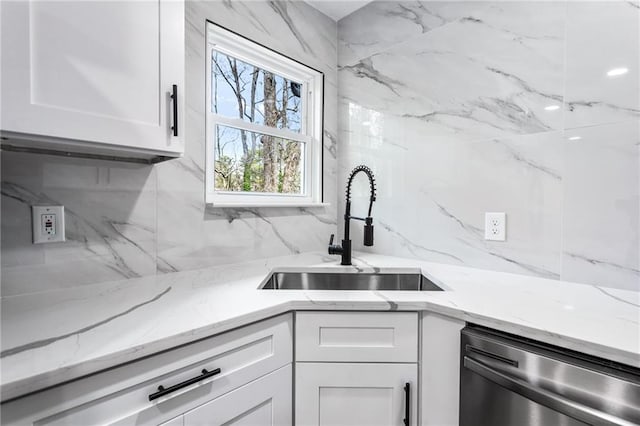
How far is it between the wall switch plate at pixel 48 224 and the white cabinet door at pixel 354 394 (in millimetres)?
915

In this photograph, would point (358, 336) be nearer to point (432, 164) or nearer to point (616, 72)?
point (432, 164)

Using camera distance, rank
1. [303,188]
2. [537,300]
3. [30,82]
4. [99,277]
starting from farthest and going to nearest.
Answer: [303,188]
[99,277]
[537,300]
[30,82]

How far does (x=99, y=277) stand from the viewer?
1175 mm

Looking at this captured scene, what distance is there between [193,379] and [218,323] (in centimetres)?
15

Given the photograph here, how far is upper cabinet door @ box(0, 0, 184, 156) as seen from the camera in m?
0.76

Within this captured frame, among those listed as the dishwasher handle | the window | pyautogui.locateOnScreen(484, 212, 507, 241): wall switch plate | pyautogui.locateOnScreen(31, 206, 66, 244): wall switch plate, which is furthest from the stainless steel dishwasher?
pyautogui.locateOnScreen(31, 206, 66, 244): wall switch plate

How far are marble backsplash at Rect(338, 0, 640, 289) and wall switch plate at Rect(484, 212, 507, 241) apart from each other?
3 cm

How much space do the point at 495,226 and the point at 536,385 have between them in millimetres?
811

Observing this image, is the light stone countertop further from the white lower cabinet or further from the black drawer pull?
the black drawer pull

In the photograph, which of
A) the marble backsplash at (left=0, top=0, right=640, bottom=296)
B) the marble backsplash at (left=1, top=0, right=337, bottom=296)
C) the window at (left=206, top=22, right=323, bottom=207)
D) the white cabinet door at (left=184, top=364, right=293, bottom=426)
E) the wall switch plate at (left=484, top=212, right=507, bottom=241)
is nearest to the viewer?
the white cabinet door at (left=184, top=364, right=293, bottom=426)

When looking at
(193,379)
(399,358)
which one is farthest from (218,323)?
(399,358)

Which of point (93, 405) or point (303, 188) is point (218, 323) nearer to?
point (93, 405)

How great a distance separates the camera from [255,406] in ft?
3.20

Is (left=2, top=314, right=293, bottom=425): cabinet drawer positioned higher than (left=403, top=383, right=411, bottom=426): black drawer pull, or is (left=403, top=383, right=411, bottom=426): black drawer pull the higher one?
(left=2, top=314, right=293, bottom=425): cabinet drawer
